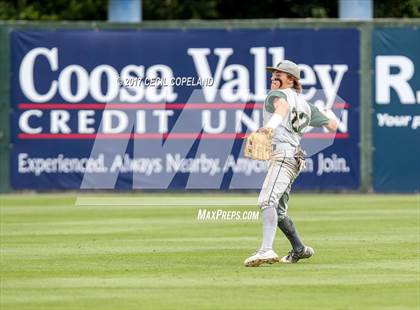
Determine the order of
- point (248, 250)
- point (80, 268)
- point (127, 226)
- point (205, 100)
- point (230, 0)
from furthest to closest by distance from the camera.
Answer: point (230, 0)
point (205, 100)
point (127, 226)
point (248, 250)
point (80, 268)

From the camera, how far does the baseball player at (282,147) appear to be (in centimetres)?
1284

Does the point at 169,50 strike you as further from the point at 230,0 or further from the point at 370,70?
the point at 230,0

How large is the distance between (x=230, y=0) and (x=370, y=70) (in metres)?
15.1

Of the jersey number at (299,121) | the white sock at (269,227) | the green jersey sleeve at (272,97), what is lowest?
the white sock at (269,227)

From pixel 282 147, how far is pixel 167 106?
37.5 ft

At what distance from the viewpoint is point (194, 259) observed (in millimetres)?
13758

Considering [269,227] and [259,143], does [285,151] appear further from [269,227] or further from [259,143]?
[269,227]

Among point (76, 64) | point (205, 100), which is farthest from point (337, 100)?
point (76, 64)

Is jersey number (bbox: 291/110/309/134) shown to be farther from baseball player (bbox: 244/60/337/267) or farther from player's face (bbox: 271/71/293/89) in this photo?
player's face (bbox: 271/71/293/89)

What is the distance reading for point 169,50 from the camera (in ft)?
81.1
